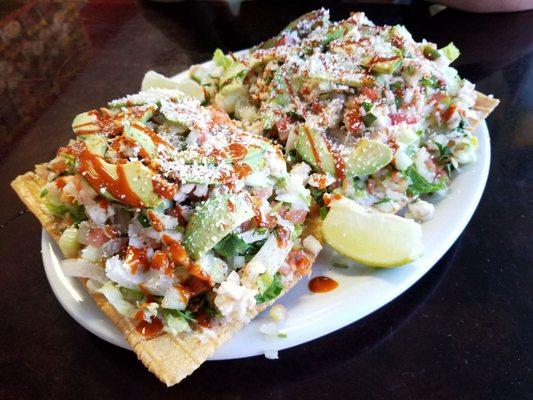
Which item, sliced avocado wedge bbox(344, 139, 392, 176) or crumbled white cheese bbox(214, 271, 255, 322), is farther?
sliced avocado wedge bbox(344, 139, 392, 176)

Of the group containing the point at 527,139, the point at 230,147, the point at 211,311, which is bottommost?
the point at 527,139

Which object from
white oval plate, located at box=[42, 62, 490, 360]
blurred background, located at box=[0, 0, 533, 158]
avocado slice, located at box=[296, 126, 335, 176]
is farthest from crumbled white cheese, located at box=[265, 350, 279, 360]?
blurred background, located at box=[0, 0, 533, 158]

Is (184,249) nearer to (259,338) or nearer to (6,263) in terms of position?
(259,338)

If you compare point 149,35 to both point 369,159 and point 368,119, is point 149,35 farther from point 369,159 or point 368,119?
point 369,159

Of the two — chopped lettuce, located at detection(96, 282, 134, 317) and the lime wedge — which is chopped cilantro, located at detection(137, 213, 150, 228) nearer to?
chopped lettuce, located at detection(96, 282, 134, 317)

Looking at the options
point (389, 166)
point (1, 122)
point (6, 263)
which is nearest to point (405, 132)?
point (389, 166)

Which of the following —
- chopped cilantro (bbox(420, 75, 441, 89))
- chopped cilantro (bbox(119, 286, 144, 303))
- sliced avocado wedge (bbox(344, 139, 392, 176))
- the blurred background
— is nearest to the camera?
chopped cilantro (bbox(119, 286, 144, 303))

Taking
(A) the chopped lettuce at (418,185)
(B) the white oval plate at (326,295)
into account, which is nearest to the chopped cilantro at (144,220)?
(B) the white oval plate at (326,295)
